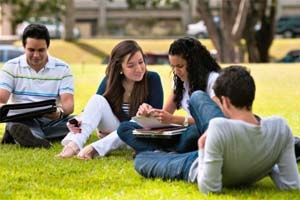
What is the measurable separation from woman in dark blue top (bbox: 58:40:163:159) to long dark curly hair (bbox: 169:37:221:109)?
74cm

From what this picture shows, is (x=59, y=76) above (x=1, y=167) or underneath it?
above

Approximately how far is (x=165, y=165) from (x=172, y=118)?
2.57 feet

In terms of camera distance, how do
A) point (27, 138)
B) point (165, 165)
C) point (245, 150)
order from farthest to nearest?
point (27, 138)
point (165, 165)
point (245, 150)

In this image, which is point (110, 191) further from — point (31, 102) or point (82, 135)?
point (31, 102)

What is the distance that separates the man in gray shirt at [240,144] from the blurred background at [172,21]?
83.4 feet

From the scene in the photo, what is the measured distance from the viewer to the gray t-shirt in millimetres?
5477

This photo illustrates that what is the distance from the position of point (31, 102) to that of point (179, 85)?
165 centimetres

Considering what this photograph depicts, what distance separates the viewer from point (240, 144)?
5.55 metres

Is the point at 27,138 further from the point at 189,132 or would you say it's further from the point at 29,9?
the point at 29,9

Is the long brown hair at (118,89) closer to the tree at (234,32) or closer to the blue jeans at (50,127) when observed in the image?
the blue jeans at (50,127)

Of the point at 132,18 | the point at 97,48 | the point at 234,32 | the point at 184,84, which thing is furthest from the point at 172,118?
the point at 132,18

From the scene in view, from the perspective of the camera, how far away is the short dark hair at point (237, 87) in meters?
5.49

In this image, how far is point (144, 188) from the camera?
6027mm

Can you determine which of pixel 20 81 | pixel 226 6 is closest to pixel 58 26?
pixel 226 6
